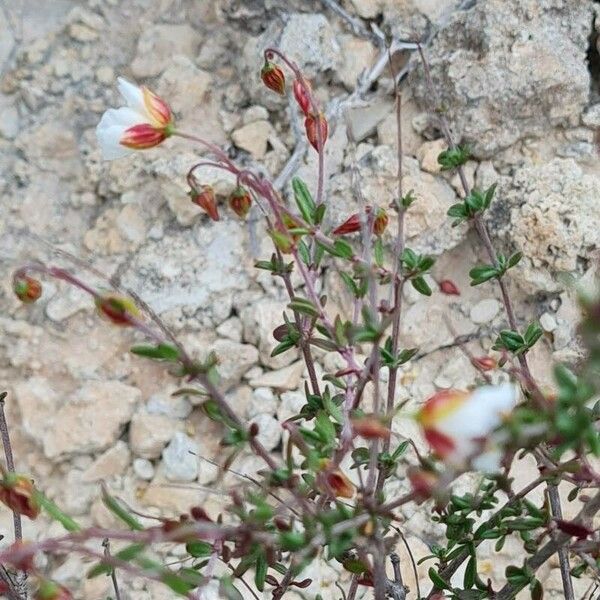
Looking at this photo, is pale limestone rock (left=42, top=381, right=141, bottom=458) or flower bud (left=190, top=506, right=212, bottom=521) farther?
pale limestone rock (left=42, top=381, right=141, bottom=458)

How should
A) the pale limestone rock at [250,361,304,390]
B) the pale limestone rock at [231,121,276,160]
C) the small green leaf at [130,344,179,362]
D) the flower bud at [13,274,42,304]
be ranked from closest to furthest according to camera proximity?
the small green leaf at [130,344,179,362] → the flower bud at [13,274,42,304] → the pale limestone rock at [250,361,304,390] → the pale limestone rock at [231,121,276,160]

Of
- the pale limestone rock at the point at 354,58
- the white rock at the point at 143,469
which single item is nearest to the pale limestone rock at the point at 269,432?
the white rock at the point at 143,469

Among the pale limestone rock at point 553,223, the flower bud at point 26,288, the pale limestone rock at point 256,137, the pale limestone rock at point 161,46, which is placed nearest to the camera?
the flower bud at point 26,288

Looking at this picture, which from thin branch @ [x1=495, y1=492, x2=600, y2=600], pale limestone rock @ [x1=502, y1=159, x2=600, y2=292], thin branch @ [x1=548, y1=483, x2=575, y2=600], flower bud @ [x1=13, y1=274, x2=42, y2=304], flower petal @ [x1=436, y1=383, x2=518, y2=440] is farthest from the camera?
pale limestone rock @ [x1=502, y1=159, x2=600, y2=292]

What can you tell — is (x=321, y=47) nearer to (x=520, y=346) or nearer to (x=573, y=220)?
(x=573, y=220)

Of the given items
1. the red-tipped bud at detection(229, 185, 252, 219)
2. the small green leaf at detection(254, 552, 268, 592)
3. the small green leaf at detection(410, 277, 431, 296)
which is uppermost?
the small green leaf at detection(410, 277, 431, 296)

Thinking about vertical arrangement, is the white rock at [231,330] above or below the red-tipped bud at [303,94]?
above

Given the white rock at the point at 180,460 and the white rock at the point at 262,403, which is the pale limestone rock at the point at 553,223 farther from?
the white rock at the point at 180,460

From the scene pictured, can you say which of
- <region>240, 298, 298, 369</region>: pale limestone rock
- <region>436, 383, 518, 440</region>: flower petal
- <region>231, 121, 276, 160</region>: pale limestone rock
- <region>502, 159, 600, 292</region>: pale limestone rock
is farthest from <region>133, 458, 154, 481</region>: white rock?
<region>436, 383, 518, 440</region>: flower petal

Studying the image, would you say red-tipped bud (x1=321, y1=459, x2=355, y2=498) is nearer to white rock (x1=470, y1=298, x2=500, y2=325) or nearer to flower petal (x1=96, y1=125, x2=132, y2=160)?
flower petal (x1=96, y1=125, x2=132, y2=160)
